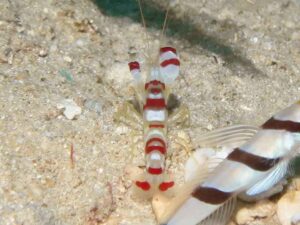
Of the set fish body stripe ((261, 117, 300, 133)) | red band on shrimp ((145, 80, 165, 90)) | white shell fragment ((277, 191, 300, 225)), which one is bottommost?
white shell fragment ((277, 191, 300, 225))

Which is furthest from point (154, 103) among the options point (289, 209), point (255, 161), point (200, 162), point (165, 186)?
point (289, 209)

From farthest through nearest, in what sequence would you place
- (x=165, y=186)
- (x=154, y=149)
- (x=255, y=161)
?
(x=154, y=149) → (x=165, y=186) → (x=255, y=161)

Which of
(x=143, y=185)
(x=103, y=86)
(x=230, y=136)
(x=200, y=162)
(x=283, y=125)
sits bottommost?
(x=143, y=185)

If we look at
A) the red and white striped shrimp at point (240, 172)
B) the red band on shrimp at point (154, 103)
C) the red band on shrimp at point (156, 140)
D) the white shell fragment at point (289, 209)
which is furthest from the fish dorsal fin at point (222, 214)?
the red band on shrimp at point (154, 103)

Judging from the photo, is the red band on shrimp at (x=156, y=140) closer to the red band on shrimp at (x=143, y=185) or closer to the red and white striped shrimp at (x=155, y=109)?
the red and white striped shrimp at (x=155, y=109)

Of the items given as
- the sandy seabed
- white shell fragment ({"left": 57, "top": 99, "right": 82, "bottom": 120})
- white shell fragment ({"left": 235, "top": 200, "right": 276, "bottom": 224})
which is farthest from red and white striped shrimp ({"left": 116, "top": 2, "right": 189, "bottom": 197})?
white shell fragment ({"left": 235, "top": 200, "right": 276, "bottom": 224})

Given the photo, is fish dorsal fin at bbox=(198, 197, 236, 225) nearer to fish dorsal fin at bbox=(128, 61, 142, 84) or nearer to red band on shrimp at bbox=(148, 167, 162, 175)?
red band on shrimp at bbox=(148, 167, 162, 175)

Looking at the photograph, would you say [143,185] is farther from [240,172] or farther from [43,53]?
[43,53]
